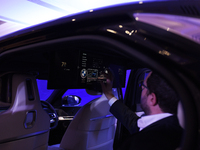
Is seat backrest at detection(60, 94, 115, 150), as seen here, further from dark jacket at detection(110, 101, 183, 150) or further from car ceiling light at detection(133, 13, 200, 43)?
car ceiling light at detection(133, 13, 200, 43)

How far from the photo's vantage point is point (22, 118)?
1.72m

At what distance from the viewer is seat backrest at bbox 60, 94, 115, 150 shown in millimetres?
2234

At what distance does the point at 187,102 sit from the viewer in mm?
641

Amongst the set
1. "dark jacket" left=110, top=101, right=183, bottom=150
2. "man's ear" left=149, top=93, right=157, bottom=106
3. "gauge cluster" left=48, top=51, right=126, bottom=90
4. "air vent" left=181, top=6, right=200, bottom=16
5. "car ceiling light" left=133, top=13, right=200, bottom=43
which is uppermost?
"air vent" left=181, top=6, right=200, bottom=16

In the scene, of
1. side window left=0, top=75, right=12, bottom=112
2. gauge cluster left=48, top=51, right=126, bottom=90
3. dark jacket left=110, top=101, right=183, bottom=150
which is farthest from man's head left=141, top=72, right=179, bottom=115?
side window left=0, top=75, right=12, bottom=112

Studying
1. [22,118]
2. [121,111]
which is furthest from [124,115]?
[22,118]

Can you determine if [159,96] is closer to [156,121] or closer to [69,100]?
[156,121]

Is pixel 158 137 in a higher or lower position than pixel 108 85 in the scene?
lower

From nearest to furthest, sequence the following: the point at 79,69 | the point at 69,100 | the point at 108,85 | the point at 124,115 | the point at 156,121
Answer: the point at 156,121, the point at 79,69, the point at 124,115, the point at 108,85, the point at 69,100

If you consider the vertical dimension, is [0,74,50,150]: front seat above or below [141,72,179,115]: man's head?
below

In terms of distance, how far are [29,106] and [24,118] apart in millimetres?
118

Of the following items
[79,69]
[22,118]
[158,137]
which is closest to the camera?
[158,137]

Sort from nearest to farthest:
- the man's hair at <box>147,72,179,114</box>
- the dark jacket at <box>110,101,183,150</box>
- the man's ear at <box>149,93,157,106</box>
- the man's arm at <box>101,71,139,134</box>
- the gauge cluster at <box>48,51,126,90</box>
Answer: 1. the dark jacket at <box>110,101,183,150</box>
2. the man's hair at <box>147,72,179,114</box>
3. the man's ear at <box>149,93,157,106</box>
4. the gauge cluster at <box>48,51,126,90</box>
5. the man's arm at <box>101,71,139,134</box>

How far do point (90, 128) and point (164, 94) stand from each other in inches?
47.1
